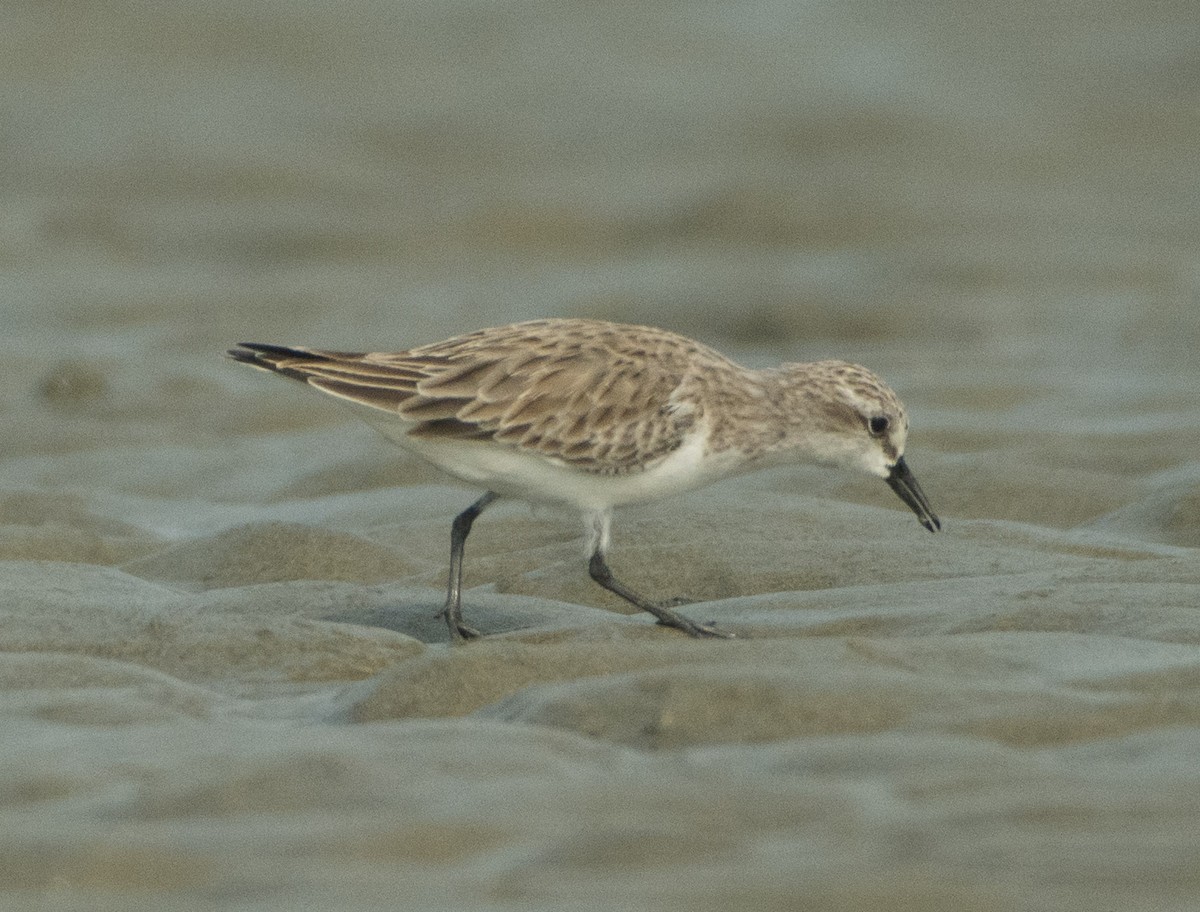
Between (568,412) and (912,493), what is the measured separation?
144 centimetres

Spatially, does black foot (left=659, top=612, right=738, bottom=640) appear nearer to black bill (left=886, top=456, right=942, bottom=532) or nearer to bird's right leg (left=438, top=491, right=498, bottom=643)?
bird's right leg (left=438, top=491, right=498, bottom=643)

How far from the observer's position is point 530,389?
6.62 m

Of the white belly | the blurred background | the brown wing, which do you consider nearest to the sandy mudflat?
the blurred background

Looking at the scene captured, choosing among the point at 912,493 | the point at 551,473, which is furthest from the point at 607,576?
the point at 912,493

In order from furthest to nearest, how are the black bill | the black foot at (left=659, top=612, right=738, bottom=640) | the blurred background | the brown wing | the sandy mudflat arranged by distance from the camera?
1. the blurred background
2. the black bill
3. the brown wing
4. the black foot at (left=659, top=612, right=738, bottom=640)
5. the sandy mudflat

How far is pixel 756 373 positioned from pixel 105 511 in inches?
127

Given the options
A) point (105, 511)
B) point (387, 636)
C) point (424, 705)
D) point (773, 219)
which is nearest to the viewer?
point (424, 705)

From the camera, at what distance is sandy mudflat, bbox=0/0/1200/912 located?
369cm

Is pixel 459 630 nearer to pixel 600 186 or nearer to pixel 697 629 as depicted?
pixel 697 629

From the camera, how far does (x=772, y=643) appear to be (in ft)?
17.0

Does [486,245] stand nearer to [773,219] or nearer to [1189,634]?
[773,219]

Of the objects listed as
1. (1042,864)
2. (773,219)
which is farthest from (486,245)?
(1042,864)

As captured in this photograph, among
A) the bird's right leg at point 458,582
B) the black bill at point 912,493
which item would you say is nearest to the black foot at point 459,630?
the bird's right leg at point 458,582

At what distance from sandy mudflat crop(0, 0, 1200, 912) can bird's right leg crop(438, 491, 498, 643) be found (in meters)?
0.13
